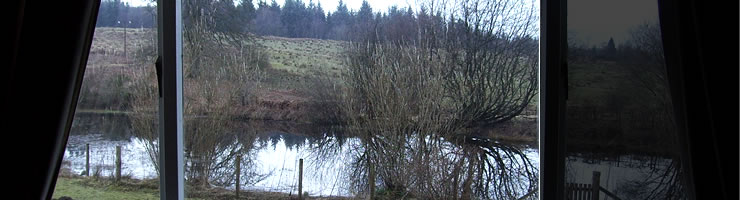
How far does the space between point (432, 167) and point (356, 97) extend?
51 centimetres

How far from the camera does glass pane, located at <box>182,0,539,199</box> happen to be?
2.20 meters

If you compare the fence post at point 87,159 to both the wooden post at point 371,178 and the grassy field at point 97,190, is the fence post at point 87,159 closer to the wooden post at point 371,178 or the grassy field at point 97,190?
the grassy field at point 97,190

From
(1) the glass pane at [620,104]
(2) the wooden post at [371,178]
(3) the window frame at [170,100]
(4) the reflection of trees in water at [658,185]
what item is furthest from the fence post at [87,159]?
(4) the reflection of trees in water at [658,185]

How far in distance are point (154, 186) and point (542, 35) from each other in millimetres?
1581

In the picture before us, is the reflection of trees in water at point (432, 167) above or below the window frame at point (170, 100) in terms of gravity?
below

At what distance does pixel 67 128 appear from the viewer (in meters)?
1.50

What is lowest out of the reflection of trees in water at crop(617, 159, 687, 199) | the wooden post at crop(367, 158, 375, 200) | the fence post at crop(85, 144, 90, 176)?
the wooden post at crop(367, 158, 375, 200)

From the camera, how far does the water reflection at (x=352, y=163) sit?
2.26 meters

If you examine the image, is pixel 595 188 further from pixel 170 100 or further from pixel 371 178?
pixel 170 100

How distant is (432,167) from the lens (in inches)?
94.8

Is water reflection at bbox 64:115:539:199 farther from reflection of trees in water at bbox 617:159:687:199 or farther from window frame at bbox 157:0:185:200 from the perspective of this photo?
reflection of trees in water at bbox 617:159:687:199

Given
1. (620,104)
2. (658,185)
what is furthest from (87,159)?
(658,185)

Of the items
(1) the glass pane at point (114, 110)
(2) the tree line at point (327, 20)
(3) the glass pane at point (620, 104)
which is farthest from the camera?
(2) the tree line at point (327, 20)

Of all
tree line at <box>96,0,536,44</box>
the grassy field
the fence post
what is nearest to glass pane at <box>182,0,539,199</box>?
tree line at <box>96,0,536,44</box>
